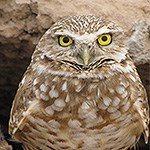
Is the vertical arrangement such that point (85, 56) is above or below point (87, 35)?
below

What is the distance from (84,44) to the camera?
3748 millimetres

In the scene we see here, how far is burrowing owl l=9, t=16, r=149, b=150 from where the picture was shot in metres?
3.86

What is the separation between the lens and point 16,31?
4.62 metres

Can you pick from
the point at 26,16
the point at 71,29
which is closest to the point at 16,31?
the point at 26,16

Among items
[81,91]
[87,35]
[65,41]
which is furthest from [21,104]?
[87,35]

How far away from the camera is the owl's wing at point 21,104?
407 cm

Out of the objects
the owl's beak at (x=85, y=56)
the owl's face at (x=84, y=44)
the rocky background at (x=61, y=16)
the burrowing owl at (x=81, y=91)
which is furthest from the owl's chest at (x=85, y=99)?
the rocky background at (x=61, y=16)

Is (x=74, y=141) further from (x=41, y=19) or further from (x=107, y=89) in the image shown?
(x=41, y=19)

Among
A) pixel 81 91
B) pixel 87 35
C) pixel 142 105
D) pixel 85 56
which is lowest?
pixel 142 105

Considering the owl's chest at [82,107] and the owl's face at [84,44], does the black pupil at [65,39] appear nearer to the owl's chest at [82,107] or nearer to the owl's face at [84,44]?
the owl's face at [84,44]

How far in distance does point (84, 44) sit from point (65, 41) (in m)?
0.14

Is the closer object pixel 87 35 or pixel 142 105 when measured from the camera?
pixel 87 35

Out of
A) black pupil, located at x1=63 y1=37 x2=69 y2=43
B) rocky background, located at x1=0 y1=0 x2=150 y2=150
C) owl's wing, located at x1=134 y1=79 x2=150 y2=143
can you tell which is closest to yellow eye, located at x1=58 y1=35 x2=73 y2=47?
black pupil, located at x1=63 y1=37 x2=69 y2=43

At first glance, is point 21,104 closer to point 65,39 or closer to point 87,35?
point 65,39
